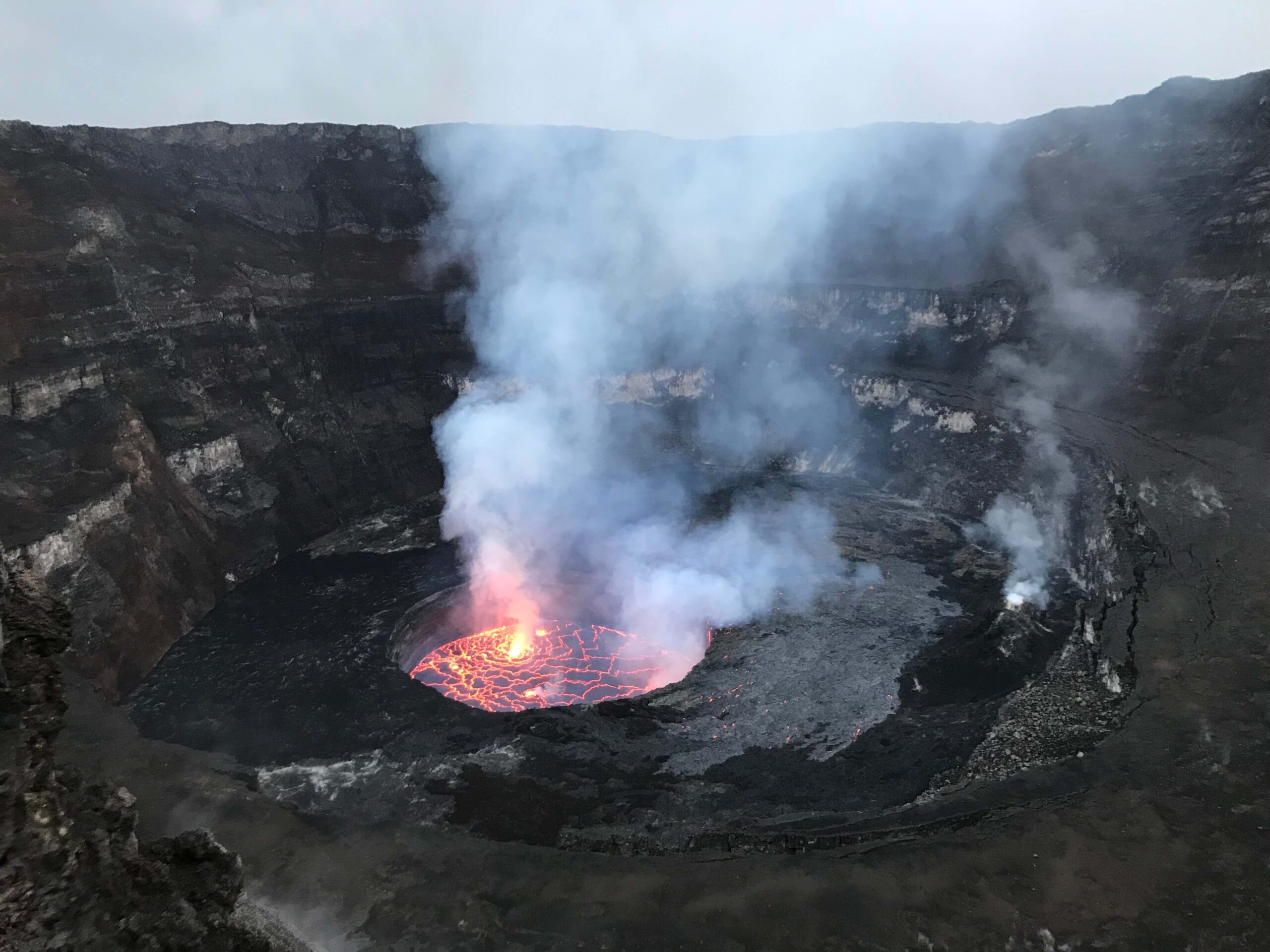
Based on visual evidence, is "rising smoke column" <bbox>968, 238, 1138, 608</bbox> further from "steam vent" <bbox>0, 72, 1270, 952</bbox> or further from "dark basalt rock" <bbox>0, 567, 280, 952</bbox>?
"dark basalt rock" <bbox>0, 567, 280, 952</bbox>

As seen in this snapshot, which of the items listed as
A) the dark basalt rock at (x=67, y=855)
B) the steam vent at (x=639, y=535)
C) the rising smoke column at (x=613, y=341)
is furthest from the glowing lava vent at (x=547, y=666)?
the dark basalt rock at (x=67, y=855)

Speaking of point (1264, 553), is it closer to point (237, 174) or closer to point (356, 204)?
point (356, 204)

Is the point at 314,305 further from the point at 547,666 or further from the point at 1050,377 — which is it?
the point at 1050,377

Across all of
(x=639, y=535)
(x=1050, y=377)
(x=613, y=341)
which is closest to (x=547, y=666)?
(x=639, y=535)

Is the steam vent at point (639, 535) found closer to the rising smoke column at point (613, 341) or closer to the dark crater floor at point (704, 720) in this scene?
the dark crater floor at point (704, 720)

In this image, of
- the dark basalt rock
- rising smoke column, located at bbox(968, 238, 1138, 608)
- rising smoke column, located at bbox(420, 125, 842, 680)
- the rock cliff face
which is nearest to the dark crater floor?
rising smoke column, located at bbox(968, 238, 1138, 608)

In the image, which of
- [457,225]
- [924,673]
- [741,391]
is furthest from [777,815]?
[457,225]
